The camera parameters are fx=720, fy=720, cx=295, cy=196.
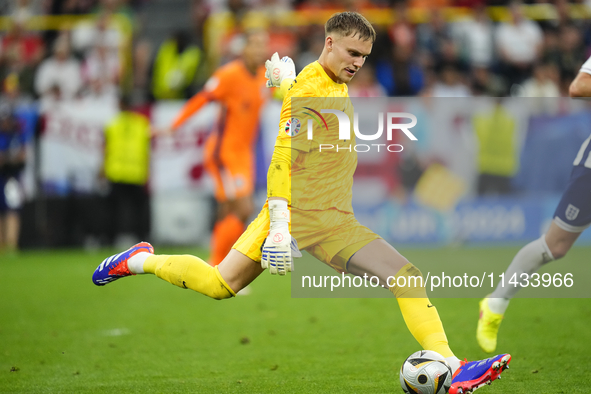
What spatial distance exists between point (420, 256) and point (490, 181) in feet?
8.20

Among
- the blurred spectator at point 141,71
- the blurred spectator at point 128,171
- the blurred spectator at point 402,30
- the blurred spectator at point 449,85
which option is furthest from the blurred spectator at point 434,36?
the blurred spectator at point 128,171

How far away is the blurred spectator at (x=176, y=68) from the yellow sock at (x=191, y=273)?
1013cm

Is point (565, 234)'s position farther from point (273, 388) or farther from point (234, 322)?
point (234, 322)

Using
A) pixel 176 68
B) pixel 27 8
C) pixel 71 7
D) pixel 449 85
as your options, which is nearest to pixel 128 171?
pixel 176 68

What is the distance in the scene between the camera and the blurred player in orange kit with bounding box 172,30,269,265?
9.05 m

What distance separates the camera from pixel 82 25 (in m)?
15.8

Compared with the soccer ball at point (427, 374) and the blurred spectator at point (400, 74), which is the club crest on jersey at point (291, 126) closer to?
the soccer ball at point (427, 374)

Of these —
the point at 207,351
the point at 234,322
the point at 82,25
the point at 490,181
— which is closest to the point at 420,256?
the point at 490,181

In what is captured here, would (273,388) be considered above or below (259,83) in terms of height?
below

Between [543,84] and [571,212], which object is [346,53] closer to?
[571,212]

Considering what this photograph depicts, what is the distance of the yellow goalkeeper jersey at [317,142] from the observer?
415cm

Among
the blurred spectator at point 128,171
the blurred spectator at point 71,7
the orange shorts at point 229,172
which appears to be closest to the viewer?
the orange shorts at point 229,172

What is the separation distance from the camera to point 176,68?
14641mm

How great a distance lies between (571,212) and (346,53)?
2.10m
